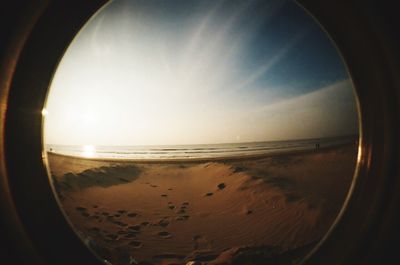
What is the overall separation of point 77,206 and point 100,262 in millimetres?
5582

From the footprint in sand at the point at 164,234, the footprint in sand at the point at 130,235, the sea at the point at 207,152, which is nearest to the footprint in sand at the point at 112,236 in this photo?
the footprint in sand at the point at 130,235

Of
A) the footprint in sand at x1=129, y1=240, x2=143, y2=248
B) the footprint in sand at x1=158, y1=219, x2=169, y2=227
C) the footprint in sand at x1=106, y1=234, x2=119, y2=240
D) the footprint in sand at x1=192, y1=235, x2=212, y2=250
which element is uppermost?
the footprint in sand at x1=106, y1=234, x2=119, y2=240

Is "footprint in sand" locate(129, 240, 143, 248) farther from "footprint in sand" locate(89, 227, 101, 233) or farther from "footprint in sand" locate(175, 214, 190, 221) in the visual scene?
"footprint in sand" locate(175, 214, 190, 221)

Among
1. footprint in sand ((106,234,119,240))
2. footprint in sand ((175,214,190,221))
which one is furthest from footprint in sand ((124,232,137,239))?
footprint in sand ((175,214,190,221))

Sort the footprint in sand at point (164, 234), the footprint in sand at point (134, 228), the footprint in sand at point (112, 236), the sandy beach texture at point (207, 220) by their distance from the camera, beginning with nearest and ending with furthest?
the sandy beach texture at point (207, 220)
the footprint in sand at point (112, 236)
the footprint in sand at point (164, 234)
the footprint in sand at point (134, 228)

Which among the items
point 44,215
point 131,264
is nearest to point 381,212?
point 44,215

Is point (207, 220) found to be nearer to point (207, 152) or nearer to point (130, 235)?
point (130, 235)

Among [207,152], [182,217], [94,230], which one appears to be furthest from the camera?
[207,152]

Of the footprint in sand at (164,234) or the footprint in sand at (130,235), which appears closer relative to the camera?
the footprint in sand at (130,235)

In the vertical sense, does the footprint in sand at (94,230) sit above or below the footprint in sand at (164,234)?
above

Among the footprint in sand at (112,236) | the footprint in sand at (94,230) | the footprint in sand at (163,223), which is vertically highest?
the footprint in sand at (94,230)

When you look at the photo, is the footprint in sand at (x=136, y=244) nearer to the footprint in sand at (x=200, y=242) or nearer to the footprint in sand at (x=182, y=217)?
the footprint in sand at (x=200, y=242)

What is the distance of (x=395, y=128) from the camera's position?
34.7 inches

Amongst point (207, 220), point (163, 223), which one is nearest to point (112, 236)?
point (163, 223)
